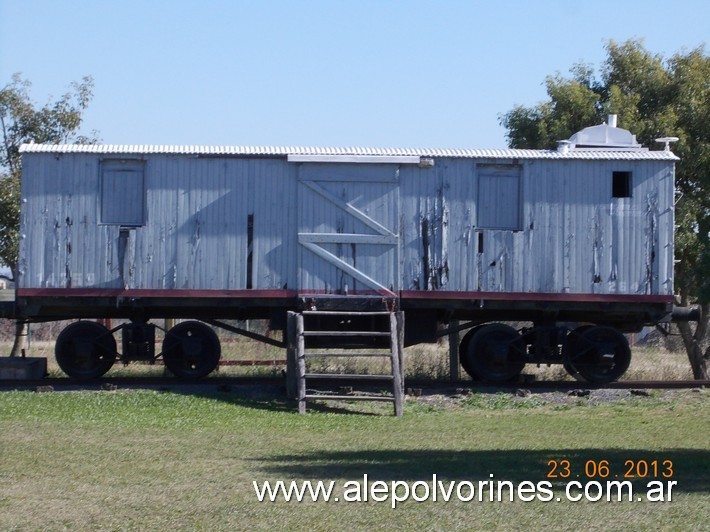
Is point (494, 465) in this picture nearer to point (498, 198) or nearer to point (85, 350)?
point (498, 198)

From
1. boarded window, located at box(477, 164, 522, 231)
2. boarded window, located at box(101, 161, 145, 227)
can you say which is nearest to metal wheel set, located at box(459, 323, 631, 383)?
boarded window, located at box(477, 164, 522, 231)

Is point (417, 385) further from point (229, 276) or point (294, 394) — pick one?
point (229, 276)

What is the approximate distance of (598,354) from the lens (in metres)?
17.0

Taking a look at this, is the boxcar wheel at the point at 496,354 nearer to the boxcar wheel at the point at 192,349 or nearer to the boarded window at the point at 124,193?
the boxcar wheel at the point at 192,349

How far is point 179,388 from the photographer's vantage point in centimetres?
Answer: 1557

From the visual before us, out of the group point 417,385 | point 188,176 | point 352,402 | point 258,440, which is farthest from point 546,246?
point 258,440

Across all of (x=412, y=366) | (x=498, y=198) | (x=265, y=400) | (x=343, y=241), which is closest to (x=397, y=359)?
(x=265, y=400)

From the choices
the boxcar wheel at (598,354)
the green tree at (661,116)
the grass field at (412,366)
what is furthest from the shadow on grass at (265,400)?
the green tree at (661,116)

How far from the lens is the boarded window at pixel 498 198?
54.8 feet

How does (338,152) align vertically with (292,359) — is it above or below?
above

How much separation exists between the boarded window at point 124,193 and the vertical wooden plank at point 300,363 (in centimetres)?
325

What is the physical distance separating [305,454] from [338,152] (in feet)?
23.8

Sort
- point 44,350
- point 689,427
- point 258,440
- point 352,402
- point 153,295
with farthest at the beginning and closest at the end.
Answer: point 44,350
point 153,295
point 352,402
point 689,427
point 258,440

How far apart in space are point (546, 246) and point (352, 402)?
4299 mm
